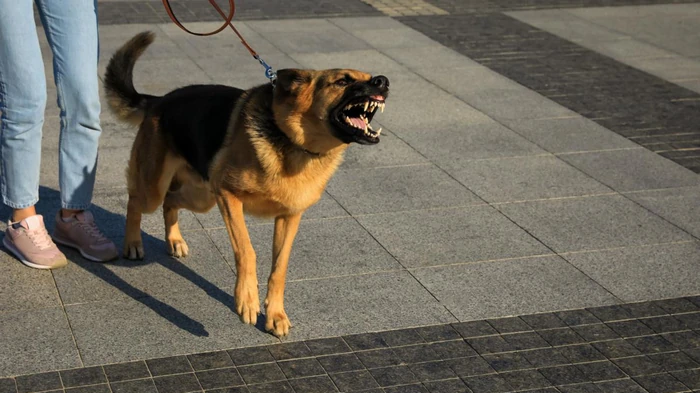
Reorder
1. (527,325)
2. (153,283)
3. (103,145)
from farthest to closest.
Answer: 1. (103,145)
2. (153,283)
3. (527,325)

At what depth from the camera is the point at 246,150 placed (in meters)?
4.68

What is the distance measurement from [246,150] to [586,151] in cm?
399

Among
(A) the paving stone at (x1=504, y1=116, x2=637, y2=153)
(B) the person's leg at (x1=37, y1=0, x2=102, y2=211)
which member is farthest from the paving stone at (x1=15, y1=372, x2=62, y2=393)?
(A) the paving stone at (x1=504, y1=116, x2=637, y2=153)

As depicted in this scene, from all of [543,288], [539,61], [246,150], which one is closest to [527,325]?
[543,288]

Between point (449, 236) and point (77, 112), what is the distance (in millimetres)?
2332

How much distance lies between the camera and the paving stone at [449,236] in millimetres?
5875

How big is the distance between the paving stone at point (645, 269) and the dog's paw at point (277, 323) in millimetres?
1888

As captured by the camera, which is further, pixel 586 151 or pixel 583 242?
pixel 586 151

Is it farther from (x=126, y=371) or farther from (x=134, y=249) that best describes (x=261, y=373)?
(x=134, y=249)

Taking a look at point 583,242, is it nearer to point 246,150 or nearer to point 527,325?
point 527,325

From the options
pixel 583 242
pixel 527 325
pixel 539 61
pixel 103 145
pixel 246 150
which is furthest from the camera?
pixel 539 61

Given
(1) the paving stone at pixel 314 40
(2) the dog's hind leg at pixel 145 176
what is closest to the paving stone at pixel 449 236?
(2) the dog's hind leg at pixel 145 176

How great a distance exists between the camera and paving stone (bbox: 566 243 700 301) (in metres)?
5.50

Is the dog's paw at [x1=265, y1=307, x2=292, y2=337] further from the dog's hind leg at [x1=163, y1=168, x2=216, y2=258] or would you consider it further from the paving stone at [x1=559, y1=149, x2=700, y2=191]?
the paving stone at [x1=559, y1=149, x2=700, y2=191]
